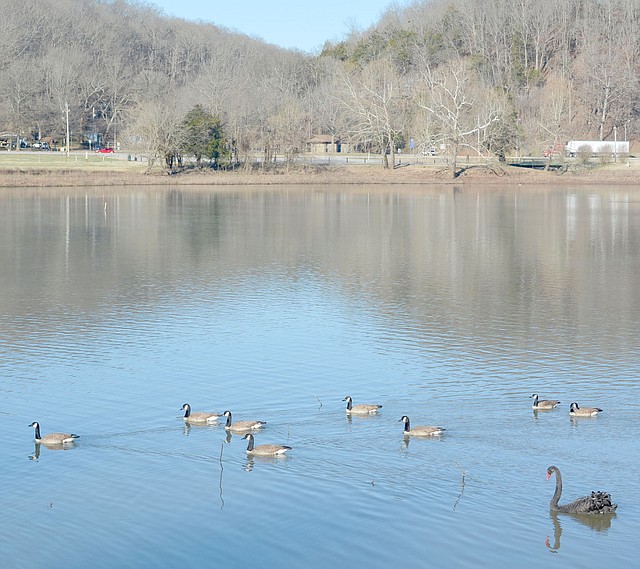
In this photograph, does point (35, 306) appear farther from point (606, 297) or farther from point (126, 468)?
point (606, 297)

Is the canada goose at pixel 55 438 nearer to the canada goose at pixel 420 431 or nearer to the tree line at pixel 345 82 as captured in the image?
the canada goose at pixel 420 431

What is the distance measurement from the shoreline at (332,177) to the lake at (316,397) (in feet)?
95.7

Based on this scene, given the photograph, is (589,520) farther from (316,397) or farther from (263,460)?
(316,397)

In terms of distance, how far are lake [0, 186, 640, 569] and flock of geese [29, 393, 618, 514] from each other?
0.17 metres

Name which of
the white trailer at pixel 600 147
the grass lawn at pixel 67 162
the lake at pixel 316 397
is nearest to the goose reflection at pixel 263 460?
the lake at pixel 316 397

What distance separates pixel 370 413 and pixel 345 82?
6935 centimetres

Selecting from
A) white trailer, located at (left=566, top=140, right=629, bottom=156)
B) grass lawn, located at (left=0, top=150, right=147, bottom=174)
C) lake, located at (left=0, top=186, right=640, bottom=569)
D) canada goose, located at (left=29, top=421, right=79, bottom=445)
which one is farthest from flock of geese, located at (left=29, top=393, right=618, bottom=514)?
white trailer, located at (left=566, top=140, right=629, bottom=156)

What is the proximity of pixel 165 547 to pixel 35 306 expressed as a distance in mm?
16034

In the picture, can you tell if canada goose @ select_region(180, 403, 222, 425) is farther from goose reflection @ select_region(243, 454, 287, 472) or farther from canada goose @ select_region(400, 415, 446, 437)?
canada goose @ select_region(400, 415, 446, 437)

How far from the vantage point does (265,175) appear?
7581 cm

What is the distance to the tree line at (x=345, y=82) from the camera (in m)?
79.1

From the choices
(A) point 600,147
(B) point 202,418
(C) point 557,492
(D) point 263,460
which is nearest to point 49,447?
(B) point 202,418

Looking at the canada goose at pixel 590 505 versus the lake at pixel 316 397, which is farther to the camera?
the canada goose at pixel 590 505

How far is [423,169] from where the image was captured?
79688 mm
